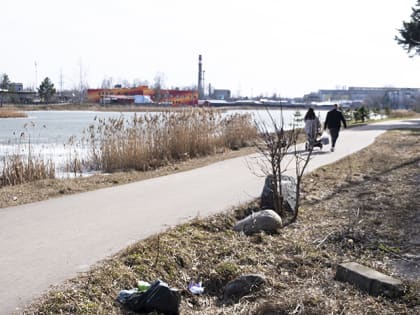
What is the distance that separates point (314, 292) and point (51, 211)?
4.75 m

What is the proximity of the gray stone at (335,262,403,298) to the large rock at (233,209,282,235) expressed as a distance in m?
1.81

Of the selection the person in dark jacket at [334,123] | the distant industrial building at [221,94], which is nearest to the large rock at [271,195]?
the person in dark jacket at [334,123]

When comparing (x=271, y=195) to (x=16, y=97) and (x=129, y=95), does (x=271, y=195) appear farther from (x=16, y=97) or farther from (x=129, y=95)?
(x=129, y=95)

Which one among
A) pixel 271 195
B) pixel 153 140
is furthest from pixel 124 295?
pixel 153 140

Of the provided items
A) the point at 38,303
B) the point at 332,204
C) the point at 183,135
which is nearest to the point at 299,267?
the point at 38,303

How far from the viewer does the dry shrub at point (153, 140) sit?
1546 centimetres

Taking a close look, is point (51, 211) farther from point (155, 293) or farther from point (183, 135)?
point (183, 135)

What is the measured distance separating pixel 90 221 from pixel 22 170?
4.80 meters

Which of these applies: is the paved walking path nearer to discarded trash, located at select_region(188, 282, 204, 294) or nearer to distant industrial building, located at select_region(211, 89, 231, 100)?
discarded trash, located at select_region(188, 282, 204, 294)

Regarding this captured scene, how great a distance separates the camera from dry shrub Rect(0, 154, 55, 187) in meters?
12.2

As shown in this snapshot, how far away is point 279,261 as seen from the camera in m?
6.85

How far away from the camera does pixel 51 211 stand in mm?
8977

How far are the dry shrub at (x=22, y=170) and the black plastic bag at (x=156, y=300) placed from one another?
25.4 feet

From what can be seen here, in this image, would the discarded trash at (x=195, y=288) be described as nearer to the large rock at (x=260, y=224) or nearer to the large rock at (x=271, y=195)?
the large rock at (x=260, y=224)
